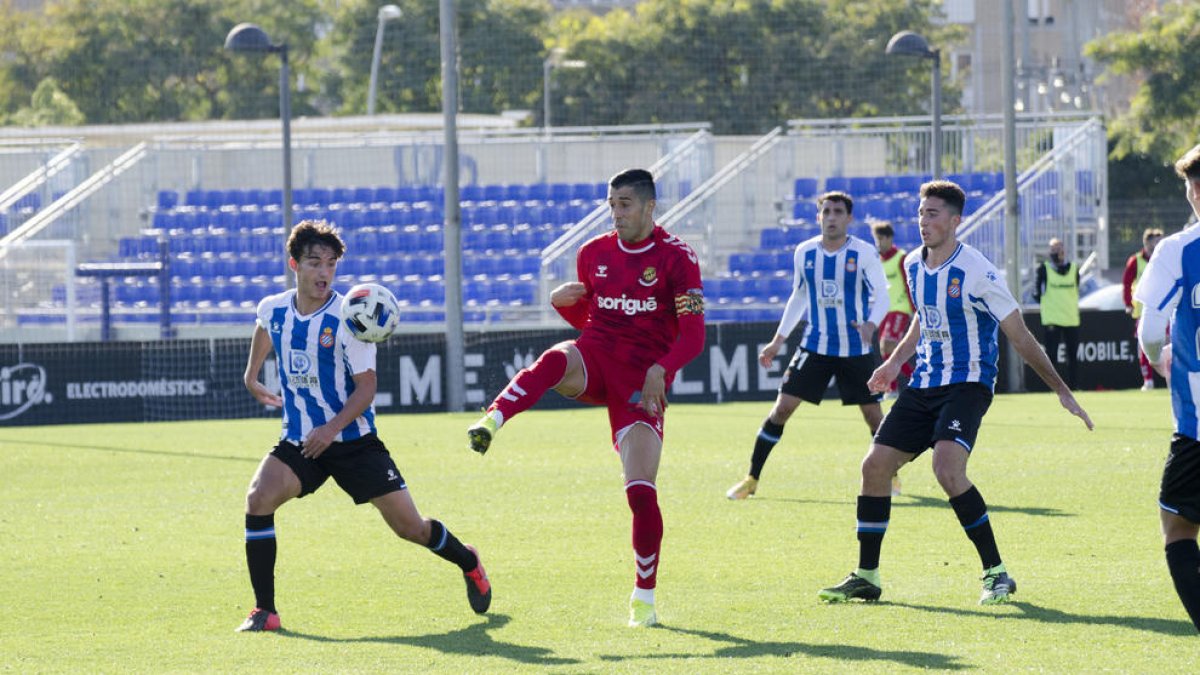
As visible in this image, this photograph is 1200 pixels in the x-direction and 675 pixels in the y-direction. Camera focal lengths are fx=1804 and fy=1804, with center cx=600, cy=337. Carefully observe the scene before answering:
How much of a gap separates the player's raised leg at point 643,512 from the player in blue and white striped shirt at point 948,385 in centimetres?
93

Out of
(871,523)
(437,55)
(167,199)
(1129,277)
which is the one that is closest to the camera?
(871,523)

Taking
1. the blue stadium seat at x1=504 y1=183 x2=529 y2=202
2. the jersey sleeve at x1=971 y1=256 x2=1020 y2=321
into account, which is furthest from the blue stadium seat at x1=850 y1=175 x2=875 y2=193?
the jersey sleeve at x1=971 y1=256 x2=1020 y2=321

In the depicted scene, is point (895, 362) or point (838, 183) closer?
point (895, 362)

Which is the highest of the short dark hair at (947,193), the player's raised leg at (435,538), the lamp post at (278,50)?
the lamp post at (278,50)

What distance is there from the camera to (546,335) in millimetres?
22594

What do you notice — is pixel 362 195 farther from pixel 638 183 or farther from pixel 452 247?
pixel 638 183

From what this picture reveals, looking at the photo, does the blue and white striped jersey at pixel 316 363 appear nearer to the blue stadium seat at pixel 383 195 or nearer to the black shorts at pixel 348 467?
the black shorts at pixel 348 467

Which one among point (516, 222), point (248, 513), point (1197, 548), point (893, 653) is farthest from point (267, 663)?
point (516, 222)

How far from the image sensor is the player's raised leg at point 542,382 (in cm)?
759

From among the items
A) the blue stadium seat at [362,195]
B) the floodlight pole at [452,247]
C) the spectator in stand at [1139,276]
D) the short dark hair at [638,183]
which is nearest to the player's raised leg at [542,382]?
the short dark hair at [638,183]

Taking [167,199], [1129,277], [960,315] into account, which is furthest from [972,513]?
[167,199]

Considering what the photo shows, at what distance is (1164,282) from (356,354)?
343 cm

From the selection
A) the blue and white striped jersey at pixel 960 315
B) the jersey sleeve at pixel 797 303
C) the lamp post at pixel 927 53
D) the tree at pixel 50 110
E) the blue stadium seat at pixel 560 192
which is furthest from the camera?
the tree at pixel 50 110

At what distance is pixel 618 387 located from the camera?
7.74 m
